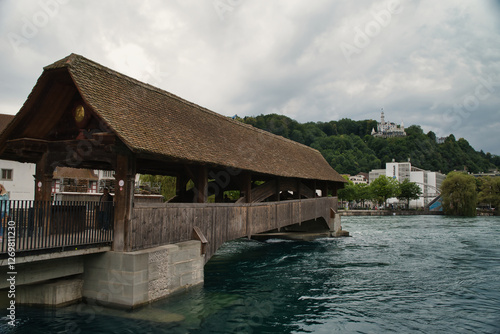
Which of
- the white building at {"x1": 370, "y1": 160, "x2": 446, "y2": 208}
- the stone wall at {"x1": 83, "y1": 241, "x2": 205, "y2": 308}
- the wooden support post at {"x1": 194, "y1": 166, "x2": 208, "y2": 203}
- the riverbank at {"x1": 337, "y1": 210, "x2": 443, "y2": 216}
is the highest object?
the white building at {"x1": 370, "y1": 160, "x2": 446, "y2": 208}

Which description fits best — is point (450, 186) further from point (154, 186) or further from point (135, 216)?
point (135, 216)

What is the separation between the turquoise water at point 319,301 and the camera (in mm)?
8375

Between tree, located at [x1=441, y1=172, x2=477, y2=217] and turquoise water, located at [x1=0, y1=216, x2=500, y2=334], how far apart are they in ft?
156

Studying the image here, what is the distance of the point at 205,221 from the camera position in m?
12.2

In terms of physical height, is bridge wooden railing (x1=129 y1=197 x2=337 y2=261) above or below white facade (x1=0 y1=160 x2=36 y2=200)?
below

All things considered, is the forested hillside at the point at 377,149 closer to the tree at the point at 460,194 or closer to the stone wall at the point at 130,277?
the tree at the point at 460,194

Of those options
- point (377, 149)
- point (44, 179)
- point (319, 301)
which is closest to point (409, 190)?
point (377, 149)

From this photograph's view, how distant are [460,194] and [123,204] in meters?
63.9

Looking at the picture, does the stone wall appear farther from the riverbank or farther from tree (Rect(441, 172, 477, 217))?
the riverbank

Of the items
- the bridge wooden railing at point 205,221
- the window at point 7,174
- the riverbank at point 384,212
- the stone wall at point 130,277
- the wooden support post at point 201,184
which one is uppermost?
the window at point 7,174

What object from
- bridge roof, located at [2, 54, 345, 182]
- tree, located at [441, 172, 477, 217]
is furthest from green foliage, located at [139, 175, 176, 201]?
Answer: tree, located at [441, 172, 477, 217]

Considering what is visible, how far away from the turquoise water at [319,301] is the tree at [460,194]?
47.7 metres

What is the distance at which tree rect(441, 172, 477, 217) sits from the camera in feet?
199

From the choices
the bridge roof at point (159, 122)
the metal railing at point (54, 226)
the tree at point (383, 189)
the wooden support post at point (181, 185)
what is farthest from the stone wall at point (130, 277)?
the tree at point (383, 189)
